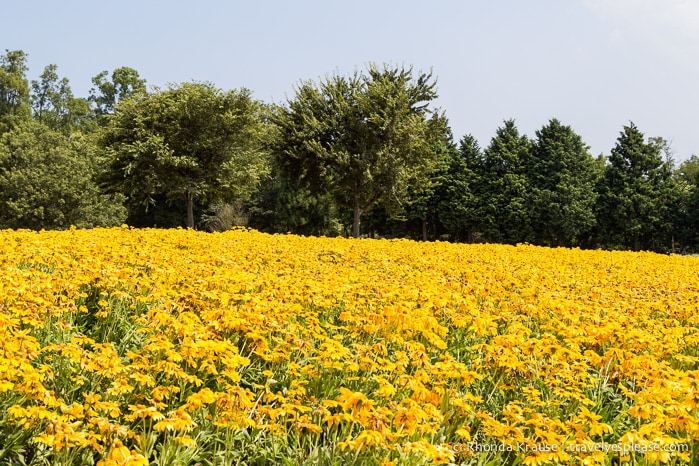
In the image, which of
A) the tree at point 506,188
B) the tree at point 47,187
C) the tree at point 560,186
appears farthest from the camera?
the tree at point 506,188

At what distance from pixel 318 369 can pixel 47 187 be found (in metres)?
39.8

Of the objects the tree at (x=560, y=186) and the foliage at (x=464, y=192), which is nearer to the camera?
the tree at (x=560, y=186)

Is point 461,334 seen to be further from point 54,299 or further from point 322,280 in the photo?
point 54,299

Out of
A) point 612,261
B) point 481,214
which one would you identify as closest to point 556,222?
point 481,214

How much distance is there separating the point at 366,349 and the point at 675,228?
41.3 m

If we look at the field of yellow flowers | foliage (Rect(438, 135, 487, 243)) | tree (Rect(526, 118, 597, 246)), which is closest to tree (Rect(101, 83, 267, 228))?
the field of yellow flowers

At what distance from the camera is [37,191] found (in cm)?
3712

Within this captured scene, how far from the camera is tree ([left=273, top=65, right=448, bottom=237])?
977 inches

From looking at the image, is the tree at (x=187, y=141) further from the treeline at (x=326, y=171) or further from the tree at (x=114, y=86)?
the tree at (x=114, y=86)

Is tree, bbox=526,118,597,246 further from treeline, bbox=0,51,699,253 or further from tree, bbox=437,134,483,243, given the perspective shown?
tree, bbox=437,134,483,243

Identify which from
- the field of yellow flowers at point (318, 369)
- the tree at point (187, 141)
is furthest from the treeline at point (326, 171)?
the field of yellow flowers at point (318, 369)

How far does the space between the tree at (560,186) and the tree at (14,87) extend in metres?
46.3

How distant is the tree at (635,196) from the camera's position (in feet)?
124

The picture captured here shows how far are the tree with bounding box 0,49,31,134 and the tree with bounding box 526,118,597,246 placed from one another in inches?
1822
